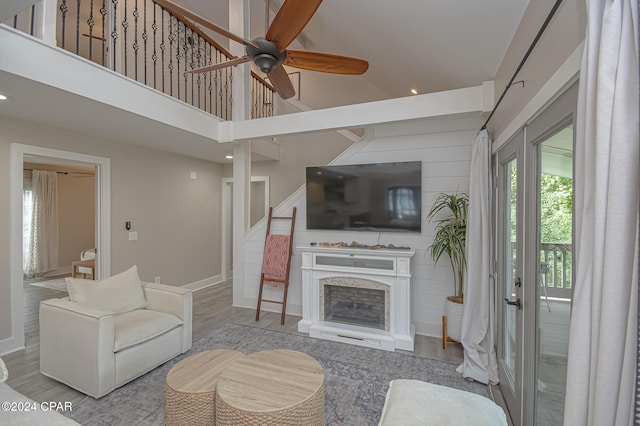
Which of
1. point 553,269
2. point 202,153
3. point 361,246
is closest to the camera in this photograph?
point 553,269

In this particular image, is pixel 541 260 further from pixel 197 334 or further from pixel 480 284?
pixel 197 334

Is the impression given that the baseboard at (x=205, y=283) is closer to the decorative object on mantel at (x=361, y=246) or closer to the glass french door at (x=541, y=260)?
the decorative object on mantel at (x=361, y=246)

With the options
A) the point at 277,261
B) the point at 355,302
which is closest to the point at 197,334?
the point at 277,261

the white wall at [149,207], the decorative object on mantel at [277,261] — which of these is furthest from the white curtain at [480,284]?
the white wall at [149,207]

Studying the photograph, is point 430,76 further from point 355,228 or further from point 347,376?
point 347,376

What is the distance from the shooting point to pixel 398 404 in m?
1.39

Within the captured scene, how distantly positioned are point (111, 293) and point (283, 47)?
106 inches

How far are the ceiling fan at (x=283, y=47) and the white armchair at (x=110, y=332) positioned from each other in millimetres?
2177

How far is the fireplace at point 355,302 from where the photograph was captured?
11.1 ft

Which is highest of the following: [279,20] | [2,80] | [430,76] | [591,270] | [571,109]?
[430,76]

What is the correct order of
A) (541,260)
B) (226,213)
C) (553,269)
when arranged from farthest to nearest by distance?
Result: (226,213) → (541,260) → (553,269)

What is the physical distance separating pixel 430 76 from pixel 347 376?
11.4 ft

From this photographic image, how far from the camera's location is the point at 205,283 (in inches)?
221

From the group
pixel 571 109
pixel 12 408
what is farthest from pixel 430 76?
pixel 12 408
